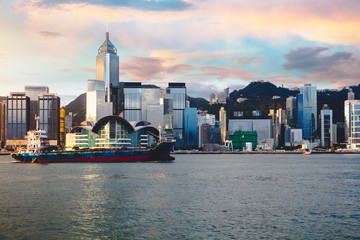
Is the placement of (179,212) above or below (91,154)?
below

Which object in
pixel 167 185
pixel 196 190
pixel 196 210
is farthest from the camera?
pixel 167 185

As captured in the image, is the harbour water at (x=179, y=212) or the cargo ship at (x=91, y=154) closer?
the harbour water at (x=179, y=212)

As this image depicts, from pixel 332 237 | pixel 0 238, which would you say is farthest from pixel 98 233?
pixel 332 237

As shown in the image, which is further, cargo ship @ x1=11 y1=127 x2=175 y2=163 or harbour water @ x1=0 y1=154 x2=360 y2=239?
cargo ship @ x1=11 y1=127 x2=175 y2=163

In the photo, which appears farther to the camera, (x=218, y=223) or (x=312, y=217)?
(x=312, y=217)

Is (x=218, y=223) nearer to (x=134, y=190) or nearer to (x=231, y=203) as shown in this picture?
(x=231, y=203)

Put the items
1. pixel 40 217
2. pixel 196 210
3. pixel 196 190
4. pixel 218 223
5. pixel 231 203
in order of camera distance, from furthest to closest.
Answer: pixel 196 190 → pixel 231 203 → pixel 196 210 → pixel 40 217 → pixel 218 223

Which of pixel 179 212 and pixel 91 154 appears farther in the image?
pixel 91 154
